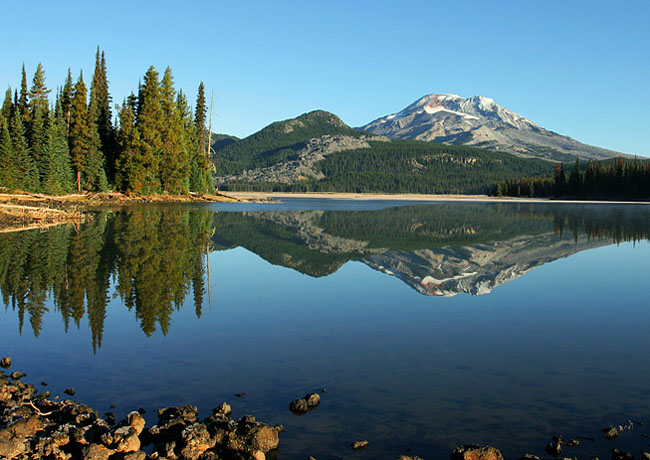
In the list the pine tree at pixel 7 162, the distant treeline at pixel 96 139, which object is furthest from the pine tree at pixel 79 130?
the pine tree at pixel 7 162

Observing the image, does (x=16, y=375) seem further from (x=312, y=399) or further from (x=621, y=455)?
(x=621, y=455)

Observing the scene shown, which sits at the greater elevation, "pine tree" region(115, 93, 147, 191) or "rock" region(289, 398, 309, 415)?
"pine tree" region(115, 93, 147, 191)

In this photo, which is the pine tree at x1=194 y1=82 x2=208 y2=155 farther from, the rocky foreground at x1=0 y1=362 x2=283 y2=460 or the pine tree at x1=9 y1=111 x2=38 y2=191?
the rocky foreground at x1=0 y1=362 x2=283 y2=460

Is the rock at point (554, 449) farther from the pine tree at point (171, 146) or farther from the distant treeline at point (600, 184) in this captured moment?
the distant treeline at point (600, 184)

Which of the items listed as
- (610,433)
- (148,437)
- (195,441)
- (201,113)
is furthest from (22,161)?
(610,433)

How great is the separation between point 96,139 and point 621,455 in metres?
66.8

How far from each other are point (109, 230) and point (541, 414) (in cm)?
2703

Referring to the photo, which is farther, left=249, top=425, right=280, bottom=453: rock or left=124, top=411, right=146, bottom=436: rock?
left=124, top=411, right=146, bottom=436: rock

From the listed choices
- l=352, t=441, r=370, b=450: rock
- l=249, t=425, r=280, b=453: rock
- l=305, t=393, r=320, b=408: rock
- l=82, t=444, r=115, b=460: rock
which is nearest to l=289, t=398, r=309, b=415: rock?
l=305, t=393, r=320, b=408: rock

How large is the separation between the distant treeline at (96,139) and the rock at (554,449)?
5718 cm

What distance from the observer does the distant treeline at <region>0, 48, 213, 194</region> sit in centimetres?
5744

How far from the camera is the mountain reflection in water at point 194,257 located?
1359 centimetres

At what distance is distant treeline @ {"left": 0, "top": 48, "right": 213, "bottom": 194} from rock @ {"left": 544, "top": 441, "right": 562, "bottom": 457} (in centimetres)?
5718

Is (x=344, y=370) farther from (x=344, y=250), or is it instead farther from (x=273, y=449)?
(x=344, y=250)
